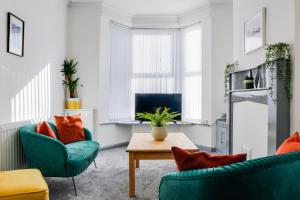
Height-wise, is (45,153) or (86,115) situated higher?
(86,115)

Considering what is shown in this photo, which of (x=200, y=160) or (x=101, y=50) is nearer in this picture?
(x=200, y=160)

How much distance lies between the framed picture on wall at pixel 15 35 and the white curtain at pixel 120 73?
2.32 meters

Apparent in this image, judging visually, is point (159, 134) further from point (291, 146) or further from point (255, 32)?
point (291, 146)

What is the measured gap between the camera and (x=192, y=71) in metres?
5.50

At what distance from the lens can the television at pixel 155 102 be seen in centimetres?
542

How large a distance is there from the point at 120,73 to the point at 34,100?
228cm

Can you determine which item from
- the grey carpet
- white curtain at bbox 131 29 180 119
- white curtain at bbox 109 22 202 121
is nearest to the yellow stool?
the grey carpet

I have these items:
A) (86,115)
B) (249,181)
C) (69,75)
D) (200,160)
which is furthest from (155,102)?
(249,181)

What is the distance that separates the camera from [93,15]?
502 centimetres

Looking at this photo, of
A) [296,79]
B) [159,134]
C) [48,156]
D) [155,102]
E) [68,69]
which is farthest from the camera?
[155,102]

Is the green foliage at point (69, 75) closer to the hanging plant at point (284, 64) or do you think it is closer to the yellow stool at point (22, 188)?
the yellow stool at point (22, 188)

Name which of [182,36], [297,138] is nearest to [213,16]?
[182,36]

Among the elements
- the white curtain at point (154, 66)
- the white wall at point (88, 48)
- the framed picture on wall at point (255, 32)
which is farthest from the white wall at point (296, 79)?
the white wall at point (88, 48)

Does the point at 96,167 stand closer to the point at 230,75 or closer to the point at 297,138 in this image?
the point at 230,75
